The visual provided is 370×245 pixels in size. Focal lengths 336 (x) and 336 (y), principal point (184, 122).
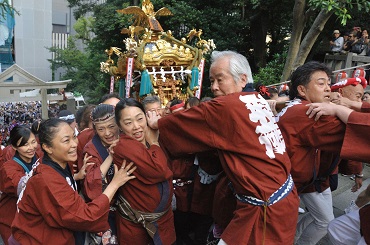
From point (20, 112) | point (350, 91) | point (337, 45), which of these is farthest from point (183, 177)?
point (20, 112)

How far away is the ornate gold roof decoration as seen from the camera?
7.56 m

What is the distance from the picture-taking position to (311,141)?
229 centimetres

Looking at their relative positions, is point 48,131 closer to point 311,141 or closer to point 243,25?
point 311,141

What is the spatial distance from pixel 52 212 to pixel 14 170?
1214 mm

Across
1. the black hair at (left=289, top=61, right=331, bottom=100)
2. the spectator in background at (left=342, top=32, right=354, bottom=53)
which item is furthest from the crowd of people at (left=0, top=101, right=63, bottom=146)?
the black hair at (left=289, top=61, right=331, bottom=100)

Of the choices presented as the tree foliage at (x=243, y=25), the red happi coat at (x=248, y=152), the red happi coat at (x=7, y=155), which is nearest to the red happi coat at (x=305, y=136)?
the red happi coat at (x=248, y=152)

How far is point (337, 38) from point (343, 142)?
10254mm

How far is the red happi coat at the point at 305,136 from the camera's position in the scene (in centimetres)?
217

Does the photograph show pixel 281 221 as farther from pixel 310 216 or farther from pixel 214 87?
pixel 310 216

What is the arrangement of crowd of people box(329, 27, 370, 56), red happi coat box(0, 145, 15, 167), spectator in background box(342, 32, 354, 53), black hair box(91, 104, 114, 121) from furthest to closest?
spectator in background box(342, 32, 354, 53) < crowd of people box(329, 27, 370, 56) < red happi coat box(0, 145, 15, 167) < black hair box(91, 104, 114, 121)

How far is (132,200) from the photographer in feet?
8.52

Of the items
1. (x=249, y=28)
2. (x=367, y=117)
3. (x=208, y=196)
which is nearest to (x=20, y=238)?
(x=208, y=196)

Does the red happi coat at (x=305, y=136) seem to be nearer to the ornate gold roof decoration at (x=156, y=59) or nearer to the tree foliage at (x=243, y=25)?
the ornate gold roof decoration at (x=156, y=59)

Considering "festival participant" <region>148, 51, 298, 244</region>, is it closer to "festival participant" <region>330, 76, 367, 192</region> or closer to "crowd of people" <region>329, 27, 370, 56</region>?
"festival participant" <region>330, 76, 367, 192</region>
